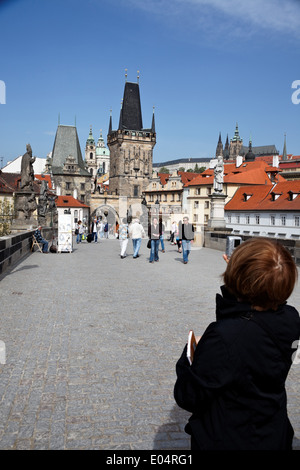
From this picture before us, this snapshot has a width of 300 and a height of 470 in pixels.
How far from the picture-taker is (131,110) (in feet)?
327

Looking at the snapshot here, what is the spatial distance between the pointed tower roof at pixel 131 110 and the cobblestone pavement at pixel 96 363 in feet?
303

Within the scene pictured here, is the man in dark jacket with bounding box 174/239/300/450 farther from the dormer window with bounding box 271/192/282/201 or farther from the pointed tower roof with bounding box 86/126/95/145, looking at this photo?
the pointed tower roof with bounding box 86/126/95/145

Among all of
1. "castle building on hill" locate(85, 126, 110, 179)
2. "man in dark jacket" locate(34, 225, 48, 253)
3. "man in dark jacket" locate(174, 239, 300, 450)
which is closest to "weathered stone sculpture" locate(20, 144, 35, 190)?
"man in dark jacket" locate(34, 225, 48, 253)

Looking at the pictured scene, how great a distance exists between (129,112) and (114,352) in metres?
98.6

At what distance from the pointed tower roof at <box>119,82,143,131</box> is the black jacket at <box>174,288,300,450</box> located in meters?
98.6

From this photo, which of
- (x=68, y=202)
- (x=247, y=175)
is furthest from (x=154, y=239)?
(x=68, y=202)

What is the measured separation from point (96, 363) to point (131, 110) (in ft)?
327

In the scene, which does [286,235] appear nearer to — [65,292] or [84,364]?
[65,292]

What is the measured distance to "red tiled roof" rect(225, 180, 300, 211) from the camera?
46625 mm

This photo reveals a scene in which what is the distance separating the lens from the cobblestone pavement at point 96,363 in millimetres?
3059

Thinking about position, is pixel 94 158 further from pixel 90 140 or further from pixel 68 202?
pixel 68 202

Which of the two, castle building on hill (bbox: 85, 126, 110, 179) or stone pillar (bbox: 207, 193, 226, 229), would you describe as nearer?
stone pillar (bbox: 207, 193, 226, 229)

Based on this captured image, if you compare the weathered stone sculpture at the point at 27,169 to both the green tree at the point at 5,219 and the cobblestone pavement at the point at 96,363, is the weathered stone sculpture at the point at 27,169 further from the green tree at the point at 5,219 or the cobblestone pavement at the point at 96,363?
the cobblestone pavement at the point at 96,363

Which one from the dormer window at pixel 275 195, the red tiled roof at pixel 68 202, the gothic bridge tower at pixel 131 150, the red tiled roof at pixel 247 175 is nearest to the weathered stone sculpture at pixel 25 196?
the dormer window at pixel 275 195
